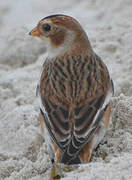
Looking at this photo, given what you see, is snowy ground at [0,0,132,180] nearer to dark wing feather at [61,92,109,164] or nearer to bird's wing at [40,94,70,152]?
dark wing feather at [61,92,109,164]

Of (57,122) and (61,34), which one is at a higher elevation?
(61,34)

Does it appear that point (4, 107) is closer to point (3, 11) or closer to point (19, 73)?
point (19, 73)

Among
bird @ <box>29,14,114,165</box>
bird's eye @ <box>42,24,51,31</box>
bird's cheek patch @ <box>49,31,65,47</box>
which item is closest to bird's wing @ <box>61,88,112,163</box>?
bird @ <box>29,14,114,165</box>

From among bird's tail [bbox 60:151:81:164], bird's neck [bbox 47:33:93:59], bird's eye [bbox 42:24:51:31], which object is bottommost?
bird's tail [bbox 60:151:81:164]

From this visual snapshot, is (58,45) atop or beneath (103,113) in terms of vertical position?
atop

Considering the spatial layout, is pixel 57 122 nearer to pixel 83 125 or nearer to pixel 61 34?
pixel 83 125

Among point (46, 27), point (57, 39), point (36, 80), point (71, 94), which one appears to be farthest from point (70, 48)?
point (36, 80)

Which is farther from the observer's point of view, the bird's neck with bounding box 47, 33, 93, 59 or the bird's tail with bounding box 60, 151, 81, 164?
the bird's neck with bounding box 47, 33, 93, 59

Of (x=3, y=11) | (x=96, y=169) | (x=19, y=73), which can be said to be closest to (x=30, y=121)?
(x=19, y=73)
